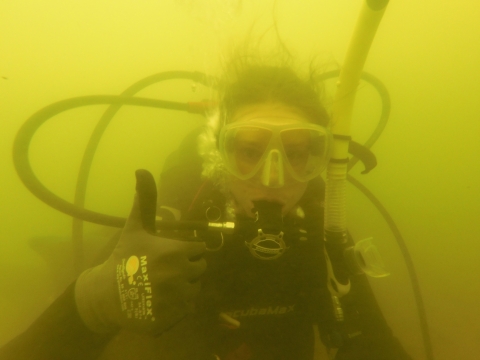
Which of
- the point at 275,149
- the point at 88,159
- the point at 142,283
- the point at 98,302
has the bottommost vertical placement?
the point at 88,159

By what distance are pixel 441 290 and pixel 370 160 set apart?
19.3ft

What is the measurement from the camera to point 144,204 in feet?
3.82

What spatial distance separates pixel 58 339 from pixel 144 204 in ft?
2.73

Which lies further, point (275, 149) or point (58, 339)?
point (275, 149)

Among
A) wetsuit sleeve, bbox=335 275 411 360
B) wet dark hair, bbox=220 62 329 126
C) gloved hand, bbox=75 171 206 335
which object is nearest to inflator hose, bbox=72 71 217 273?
wet dark hair, bbox=220 62 329 126

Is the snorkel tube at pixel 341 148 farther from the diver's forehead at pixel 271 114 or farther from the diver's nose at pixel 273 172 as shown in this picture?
the diver's nose at pixel 273 172

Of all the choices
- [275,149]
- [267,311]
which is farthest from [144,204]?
[267,311]

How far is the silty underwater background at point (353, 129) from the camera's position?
5.84 meters

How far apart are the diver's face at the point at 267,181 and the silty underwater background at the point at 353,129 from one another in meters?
3.63

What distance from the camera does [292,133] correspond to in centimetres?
184

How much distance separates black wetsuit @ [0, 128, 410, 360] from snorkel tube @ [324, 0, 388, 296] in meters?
0.20

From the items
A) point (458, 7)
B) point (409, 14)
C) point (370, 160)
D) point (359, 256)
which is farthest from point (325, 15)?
point (359, 256)

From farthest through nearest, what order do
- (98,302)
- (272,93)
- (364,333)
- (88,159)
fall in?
1. (88,159)
2. (272,93)
3. (364,333)
4. (98,302)

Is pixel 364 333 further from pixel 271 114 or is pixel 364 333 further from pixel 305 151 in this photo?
pixel 271 114
